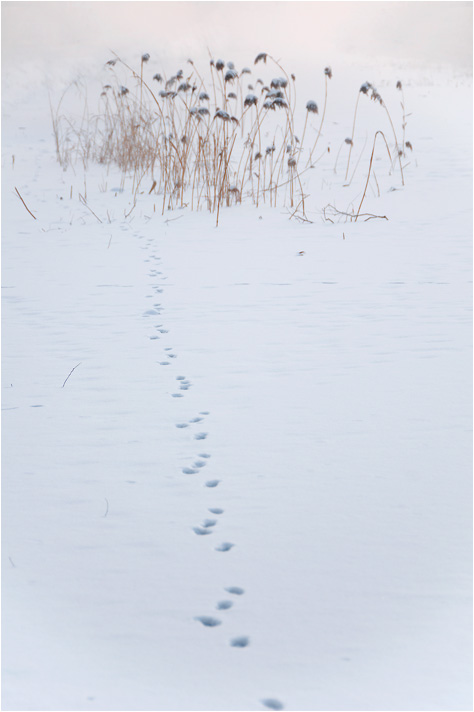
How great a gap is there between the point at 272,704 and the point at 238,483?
0.50m

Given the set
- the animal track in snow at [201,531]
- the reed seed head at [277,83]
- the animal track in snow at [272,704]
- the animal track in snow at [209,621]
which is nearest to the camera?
the animal track in snow at [272,704]

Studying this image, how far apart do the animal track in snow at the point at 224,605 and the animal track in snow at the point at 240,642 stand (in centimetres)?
6

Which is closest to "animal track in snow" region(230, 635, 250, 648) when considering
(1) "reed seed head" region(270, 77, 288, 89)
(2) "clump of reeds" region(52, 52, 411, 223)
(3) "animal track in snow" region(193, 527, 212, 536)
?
(3) "animal track in snow" region(193, 527, 212, 536)

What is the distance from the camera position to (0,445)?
1437 millimetres

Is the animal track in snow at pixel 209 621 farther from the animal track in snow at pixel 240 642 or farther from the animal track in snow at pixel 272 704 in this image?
the animal track in snow at pixel 272 704

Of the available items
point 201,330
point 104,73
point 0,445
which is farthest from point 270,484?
point 104,73

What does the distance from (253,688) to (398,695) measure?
0.19 metres

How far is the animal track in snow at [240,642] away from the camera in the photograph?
2.90ft

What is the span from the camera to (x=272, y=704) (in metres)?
0.80

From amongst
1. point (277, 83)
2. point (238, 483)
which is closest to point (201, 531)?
point (238, 483)

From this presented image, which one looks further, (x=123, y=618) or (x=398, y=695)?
(x=123, y=618)

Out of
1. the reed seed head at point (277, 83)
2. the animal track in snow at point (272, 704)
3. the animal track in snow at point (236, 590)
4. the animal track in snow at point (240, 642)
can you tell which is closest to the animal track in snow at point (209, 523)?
the animal track in snow at point (236, 590)

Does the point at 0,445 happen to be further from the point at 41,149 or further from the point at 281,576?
the point at 41,149

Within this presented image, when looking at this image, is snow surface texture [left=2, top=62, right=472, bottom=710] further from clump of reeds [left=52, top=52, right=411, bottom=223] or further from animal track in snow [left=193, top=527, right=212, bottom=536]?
clump of reeds [left=52, top=52, right=411, bottom=223]
